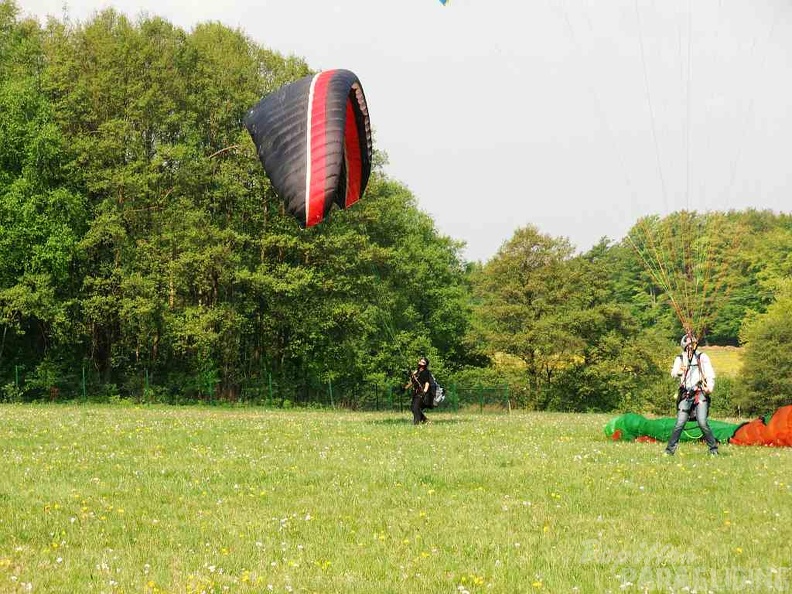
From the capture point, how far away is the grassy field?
7164 mm

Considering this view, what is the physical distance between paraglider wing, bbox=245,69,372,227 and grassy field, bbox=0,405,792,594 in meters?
4.47

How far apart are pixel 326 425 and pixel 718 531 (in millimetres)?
15037

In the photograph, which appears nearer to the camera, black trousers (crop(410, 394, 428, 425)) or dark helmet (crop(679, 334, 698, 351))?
dark helmet (crop(679, 334, 698, 351))

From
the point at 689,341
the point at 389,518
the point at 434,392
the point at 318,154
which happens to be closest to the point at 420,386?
the point at 434,392

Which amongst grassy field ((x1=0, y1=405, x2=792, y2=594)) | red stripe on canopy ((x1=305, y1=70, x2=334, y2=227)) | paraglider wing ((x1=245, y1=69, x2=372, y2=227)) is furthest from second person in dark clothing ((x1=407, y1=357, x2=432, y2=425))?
red stripe on canopy ((x1=305, y1=70, x2=334, y2=227))

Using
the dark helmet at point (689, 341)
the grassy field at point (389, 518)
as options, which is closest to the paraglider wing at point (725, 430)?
Result: the grassy field at point (389, 518)

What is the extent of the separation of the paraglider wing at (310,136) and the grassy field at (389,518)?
4472 mm

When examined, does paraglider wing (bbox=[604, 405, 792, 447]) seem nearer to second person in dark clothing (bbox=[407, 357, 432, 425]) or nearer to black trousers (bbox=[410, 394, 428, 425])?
second person in dark clothing (bbox=[407, 357, 432, 425])

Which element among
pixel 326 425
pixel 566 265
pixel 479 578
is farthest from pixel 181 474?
pixel 566 265

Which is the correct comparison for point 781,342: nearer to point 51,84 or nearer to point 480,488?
point 51,84

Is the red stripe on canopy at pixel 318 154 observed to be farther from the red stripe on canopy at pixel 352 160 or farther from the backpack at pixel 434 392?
the backpack at pixel 434 392

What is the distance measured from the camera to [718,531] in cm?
884

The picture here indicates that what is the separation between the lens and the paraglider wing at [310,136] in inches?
531

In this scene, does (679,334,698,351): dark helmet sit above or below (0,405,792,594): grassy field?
above
